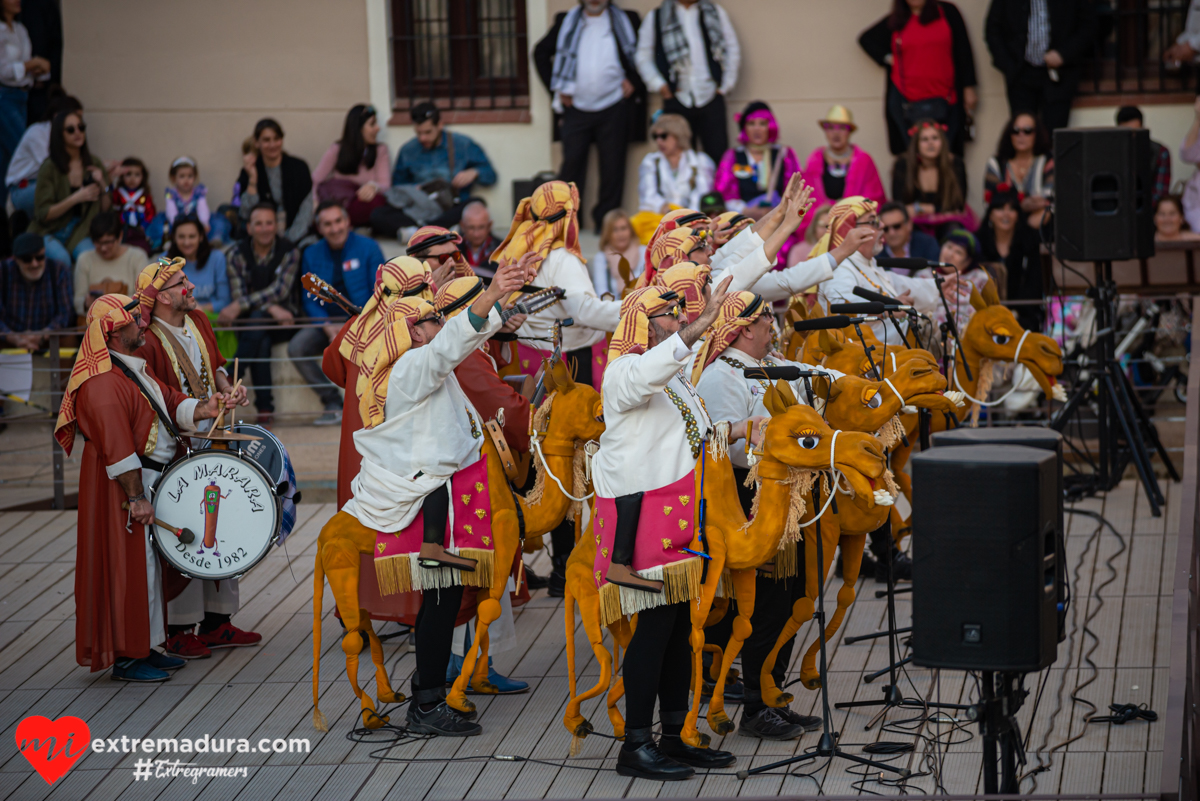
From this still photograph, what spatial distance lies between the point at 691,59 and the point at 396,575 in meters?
6.89

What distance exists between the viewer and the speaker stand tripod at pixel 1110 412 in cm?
773

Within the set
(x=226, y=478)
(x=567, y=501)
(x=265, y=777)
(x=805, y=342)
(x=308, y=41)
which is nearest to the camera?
(x=265, y=777)

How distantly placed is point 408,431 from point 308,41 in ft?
25.6

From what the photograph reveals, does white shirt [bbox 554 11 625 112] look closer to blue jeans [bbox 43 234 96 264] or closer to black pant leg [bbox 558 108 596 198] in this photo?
black pant leg [bbox 558 108 596 198]

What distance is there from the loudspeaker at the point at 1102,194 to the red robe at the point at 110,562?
508 centimetres

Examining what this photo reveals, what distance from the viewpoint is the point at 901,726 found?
5.23 meters

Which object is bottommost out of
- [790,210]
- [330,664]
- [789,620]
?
[330,664]

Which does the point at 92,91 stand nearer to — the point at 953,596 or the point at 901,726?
the point at 901,726

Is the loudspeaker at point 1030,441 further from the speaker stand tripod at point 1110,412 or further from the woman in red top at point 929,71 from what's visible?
the woman in red top at point 929,71

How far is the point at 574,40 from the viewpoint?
1117 cm

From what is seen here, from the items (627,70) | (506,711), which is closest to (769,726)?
(506,711)

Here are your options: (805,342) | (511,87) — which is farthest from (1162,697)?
(511,87)

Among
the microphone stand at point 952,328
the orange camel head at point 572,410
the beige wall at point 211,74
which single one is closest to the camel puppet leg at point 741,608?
the orange camel head at point 572,410

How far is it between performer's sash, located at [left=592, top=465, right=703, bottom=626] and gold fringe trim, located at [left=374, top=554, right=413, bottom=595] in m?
0.90
